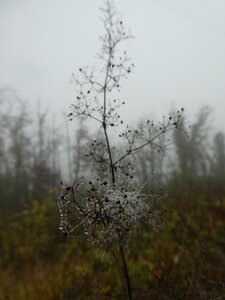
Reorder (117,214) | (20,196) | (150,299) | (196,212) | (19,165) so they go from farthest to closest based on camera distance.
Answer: (19,165) < (20,196) < (196,212) < (150,299) < (117,214)

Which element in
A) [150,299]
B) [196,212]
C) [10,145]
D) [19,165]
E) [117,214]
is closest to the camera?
[117,214]

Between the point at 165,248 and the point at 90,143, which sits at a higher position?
the point at 90,143

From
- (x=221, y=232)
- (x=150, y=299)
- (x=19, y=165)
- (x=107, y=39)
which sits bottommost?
(x=150, y=299)

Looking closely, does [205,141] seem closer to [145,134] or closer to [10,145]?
[10,145]

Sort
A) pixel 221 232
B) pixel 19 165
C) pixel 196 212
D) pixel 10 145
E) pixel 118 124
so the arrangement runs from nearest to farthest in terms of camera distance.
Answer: pixel 118 124, pixel 221 232, pixel 196 212, pixel 19 165, pixel 10 145

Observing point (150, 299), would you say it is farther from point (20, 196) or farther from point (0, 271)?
point (20, 196)

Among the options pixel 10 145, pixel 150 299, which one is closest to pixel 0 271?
pixel 150 299

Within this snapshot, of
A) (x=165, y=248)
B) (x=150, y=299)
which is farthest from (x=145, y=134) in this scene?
A: (x=165, y=248)

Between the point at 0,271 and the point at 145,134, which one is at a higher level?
the point at 145,134

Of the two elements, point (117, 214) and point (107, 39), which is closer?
point (117, 214)
